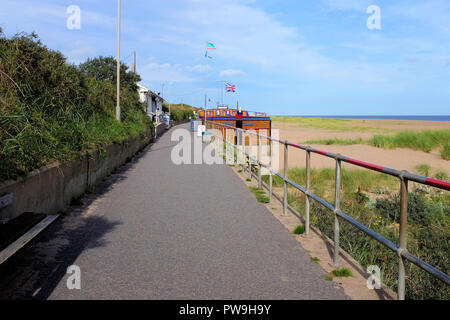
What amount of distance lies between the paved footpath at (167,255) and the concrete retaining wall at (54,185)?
0.32 m

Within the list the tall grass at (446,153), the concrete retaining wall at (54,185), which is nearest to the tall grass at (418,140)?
the tall grass at (446,153)

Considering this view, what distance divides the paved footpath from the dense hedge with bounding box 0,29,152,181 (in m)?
1.12

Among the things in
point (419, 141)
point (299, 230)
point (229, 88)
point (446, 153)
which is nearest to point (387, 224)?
point (299, 230)

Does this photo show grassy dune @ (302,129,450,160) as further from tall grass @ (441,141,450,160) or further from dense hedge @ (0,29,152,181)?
dense hedge @ (0,29,152,181)

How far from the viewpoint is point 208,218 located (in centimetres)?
738

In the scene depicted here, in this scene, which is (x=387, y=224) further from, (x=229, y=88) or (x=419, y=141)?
(x=229, y=88)

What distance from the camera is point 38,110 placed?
30.9 feet

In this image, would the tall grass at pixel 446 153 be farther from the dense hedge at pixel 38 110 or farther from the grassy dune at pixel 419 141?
the dense hedge at pixel 38 110

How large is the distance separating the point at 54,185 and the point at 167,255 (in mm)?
2899

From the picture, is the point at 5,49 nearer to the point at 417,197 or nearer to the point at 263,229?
the point at 263,229

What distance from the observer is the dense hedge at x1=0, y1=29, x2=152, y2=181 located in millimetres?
6734

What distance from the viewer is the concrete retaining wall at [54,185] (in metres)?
5.55

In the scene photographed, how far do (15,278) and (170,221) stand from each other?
2990mm
